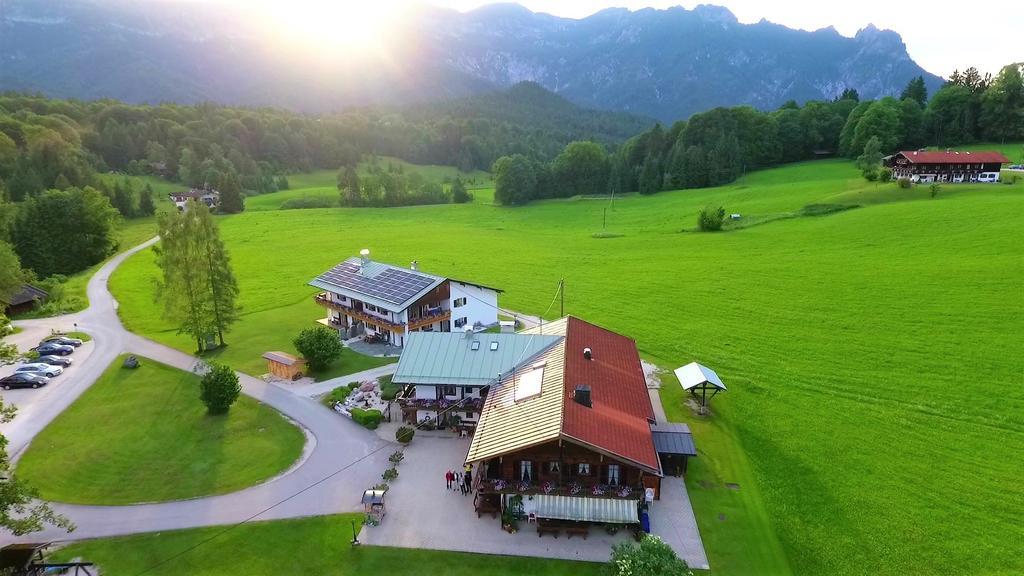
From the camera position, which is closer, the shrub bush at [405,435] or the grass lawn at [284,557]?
the grass lawn at [284,557]

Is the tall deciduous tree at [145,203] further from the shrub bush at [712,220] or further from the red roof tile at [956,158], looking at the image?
the red roof tile at [956,158]

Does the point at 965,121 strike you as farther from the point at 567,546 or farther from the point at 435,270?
the point at 567,546

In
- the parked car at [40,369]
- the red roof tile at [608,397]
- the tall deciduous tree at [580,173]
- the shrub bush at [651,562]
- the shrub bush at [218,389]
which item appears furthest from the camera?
the tall deciduous tree at [580,173]

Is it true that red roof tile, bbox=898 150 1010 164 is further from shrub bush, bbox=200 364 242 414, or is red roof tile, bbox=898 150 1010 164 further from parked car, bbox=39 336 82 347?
parked car, bbox=39 336 82 347

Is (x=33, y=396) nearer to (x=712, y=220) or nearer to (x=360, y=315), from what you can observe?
(x=360, y=315)

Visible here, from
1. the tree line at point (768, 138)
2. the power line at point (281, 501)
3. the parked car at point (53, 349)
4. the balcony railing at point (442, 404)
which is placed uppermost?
the tree line at point (768, 138)

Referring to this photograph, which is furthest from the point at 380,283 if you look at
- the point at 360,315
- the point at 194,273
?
the point at 194,273

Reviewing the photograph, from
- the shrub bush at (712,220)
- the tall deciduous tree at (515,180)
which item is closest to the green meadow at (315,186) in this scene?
the tall deciduous tree at (515,180)

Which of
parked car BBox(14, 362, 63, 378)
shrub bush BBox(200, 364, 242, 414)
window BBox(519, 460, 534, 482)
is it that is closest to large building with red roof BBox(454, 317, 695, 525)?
window BBox(519, 460, 534, 482)

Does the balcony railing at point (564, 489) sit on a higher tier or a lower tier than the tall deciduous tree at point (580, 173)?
lower

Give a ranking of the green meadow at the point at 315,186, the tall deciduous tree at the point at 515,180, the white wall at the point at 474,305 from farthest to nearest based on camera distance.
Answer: the green meadow at the point at 315,186 → the tall deciduous tree at the point at 515,180 → the white wall at the point at 474,305
